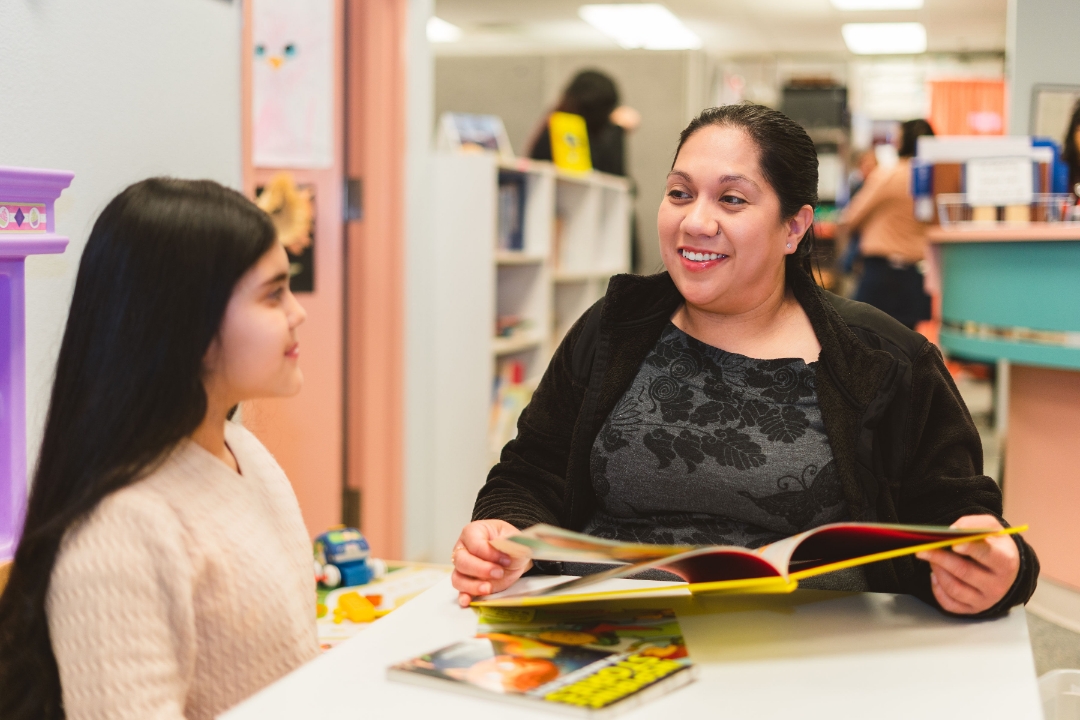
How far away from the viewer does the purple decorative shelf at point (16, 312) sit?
1200 millimetres

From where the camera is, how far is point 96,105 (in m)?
1.57

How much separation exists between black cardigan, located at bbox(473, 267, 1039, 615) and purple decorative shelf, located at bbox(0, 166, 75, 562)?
57 cm

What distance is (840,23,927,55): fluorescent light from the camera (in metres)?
8.74

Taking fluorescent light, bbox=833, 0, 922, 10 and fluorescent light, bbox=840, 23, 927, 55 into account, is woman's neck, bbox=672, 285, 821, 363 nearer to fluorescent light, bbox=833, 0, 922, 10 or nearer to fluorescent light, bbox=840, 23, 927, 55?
fluorescent light, bbox=833, 0, 922, 10

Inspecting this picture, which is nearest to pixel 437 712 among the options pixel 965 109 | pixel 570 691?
pixel 570 691

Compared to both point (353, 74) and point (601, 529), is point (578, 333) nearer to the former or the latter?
point (601, 529)

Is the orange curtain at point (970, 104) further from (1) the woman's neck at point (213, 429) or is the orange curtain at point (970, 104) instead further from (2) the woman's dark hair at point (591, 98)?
(1) the woman's neck at point (213, 429)

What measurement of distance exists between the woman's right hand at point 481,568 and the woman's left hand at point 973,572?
420 millimetres

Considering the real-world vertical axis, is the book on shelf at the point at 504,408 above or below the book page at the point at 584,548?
below

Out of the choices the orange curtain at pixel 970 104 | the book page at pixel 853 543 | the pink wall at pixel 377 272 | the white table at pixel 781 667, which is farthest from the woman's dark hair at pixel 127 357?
the orange curtain at pixel 970 104

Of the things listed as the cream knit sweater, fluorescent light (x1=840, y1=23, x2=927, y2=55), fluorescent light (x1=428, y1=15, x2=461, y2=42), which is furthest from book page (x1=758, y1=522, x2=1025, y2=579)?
fluorescent light (x1=840, y1=23, x2=927, y2=55)

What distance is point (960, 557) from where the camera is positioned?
3.42 feet

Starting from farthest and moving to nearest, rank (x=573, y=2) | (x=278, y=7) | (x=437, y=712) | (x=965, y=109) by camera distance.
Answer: (x=965, y=109)
(x=573, y=2)
(x=278, y=7)
(x=437, y=712)

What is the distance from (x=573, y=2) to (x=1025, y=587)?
24.1ft
